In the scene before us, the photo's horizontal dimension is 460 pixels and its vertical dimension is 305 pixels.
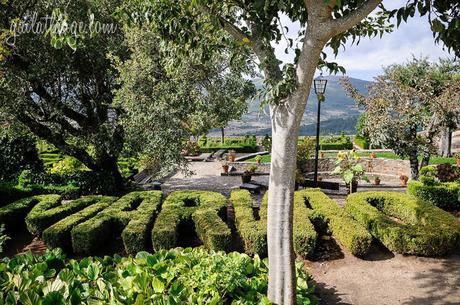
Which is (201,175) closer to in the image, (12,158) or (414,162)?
(12,158)

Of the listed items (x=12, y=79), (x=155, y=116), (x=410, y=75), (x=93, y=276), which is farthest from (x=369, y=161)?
(x=93, y=276)

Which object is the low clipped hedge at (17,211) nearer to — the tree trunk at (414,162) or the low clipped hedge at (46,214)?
the low clipped hedge at (46,214)

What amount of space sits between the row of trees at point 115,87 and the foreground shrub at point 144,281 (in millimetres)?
7873

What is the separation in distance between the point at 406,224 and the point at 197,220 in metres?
5.53

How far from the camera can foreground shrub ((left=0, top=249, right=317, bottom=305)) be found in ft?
13.8

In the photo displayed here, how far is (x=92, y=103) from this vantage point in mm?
15727

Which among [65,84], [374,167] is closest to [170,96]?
[65,84]

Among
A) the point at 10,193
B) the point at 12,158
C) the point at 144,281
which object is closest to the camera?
the point at 144,281

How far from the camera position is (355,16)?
420cm

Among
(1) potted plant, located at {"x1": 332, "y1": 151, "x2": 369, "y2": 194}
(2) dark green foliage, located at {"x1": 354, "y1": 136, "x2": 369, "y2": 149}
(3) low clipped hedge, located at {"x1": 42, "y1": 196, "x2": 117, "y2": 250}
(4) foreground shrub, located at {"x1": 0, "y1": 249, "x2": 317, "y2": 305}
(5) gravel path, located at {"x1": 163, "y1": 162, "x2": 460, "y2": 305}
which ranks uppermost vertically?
(2) dark green foliage, located at {"x1": 354, "y1": 136, "x2": 369, "y2": 149}

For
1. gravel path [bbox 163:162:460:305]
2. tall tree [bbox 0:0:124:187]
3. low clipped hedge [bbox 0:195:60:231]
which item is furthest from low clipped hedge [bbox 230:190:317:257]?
tall tree [bbox 0:0:124:187]

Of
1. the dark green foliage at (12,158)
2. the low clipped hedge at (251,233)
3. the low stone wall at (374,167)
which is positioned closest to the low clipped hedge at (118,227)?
A: the low clipped hedge at (251,233)

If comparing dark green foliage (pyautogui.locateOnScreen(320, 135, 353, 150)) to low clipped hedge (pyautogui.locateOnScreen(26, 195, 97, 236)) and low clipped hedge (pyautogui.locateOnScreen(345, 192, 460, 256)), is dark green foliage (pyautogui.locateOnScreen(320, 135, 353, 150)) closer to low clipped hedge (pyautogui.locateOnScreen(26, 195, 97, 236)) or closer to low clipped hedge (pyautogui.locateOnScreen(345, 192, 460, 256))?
low clipped hedge (pyautogui.locateOnScreen(345, 192, 460, 256))

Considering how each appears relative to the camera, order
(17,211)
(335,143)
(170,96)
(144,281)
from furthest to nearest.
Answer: (335,143) → (170,96) → (17,211) → (144,281)
